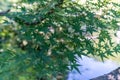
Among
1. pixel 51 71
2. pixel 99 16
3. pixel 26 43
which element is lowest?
pixel 51 71

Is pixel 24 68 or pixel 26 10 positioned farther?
pixel 24 68

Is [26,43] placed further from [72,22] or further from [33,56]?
[72,22]

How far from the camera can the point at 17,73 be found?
1.94 m

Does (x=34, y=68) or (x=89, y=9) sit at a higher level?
(x=89, y=9)

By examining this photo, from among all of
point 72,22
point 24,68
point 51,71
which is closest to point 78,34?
point 72,22

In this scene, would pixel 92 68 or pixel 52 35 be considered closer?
pixel 52 35

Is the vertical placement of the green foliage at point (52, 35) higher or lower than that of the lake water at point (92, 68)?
lower

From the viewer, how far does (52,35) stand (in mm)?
1834

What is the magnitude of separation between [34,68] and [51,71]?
0.38 ft

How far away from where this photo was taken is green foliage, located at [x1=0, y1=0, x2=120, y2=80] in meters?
1.80

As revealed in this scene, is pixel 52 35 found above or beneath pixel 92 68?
beneath

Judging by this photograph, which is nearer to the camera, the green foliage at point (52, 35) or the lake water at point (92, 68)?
the green foliage at point (52, 35)

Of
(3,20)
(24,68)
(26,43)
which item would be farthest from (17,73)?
(3,20)

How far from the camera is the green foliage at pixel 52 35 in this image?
180 centimetres
